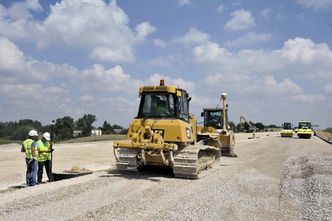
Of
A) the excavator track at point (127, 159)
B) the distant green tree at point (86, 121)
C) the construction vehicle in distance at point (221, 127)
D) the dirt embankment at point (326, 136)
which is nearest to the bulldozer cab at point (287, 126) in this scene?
the dirt embankment at point (326, 136)

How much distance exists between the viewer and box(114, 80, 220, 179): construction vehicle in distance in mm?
12852

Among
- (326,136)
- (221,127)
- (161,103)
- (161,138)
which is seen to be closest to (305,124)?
(326,136)

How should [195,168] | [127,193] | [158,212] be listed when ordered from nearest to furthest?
[158,212], [127,193], [195,168]

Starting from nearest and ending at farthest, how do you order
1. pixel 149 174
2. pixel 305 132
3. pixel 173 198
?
pixel 173 198
pixel 149 174
pixel 305 132

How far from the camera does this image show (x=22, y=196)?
31.7 feet

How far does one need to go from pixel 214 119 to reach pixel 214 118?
64mm

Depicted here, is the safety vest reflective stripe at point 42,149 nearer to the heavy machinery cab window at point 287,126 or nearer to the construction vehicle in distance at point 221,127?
the construction vehicle in distance at point 221,127

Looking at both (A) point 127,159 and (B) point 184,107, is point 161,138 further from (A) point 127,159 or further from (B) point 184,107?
(B) point 184,107

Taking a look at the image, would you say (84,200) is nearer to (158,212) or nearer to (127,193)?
(127,193)

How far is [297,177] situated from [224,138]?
8.01 m

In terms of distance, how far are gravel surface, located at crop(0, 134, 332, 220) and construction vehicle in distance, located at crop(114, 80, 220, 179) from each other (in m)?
0.45

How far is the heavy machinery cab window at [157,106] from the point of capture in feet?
45.3

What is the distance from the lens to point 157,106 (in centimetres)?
1402

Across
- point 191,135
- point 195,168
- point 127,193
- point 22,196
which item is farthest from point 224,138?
point 22,196
